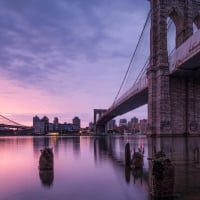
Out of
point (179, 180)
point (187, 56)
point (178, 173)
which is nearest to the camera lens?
point (179, 180)

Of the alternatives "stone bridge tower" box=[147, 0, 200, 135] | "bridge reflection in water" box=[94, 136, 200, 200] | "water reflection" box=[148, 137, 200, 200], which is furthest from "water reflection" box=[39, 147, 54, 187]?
"stone bridge tower" box=[147, 0, 200, 135]

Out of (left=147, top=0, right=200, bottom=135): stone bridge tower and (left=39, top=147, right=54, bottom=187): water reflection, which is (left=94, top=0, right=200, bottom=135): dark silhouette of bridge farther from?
(left=39, top=147, right=54, bottom=187): water reflection

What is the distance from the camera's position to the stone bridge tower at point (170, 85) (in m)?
38.9

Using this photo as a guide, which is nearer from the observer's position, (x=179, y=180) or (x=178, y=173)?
(x=179, y=180)

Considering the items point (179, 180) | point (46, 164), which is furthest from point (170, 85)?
point (179, 180)

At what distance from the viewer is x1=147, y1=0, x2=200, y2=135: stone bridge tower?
38938 mm

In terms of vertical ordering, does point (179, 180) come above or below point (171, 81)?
below

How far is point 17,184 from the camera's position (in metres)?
20.3

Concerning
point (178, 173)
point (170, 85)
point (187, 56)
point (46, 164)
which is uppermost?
point (187, 56)

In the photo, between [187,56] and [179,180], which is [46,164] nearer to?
[179,180]

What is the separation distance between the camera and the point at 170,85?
39.9 metres

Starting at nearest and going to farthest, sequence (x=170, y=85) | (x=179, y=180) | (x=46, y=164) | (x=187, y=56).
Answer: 1. (x=179, y=180)
2. (x=46, y=164)
3. (x=187, y=56)
4. (x=170, y=85)

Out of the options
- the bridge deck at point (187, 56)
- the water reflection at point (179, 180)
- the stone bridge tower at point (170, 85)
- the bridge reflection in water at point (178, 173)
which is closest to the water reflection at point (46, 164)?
the bridge reflection in water at point (178, 173)

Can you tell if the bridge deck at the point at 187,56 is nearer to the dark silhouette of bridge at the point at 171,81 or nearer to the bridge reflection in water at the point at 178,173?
the dark silhouette of bridge at the point at 171,81
